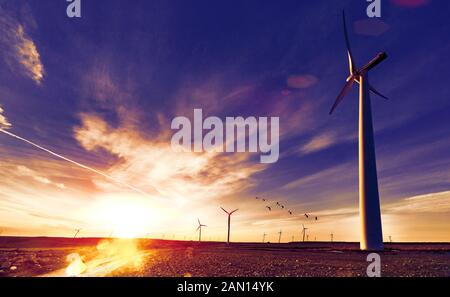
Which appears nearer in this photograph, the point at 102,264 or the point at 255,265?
the point at 255,265

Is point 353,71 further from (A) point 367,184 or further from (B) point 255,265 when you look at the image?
(B) point 255,265

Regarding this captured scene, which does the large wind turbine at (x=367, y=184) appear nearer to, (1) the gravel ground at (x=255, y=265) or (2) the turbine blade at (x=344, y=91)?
(1) the gravel ground at (x=255, y=265)

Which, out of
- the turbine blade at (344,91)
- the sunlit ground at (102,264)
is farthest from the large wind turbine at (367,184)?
the sunlit ground at (102,264)

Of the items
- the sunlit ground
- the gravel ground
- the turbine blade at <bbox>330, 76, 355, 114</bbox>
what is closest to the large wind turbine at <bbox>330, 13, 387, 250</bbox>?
the gravel ground

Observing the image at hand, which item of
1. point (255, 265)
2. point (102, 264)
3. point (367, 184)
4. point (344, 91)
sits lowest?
point (102, 264)

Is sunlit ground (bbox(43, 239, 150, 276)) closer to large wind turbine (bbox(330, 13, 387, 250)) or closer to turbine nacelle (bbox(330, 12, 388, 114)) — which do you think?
large wind turbine (bbox(330, 13, 387, 250))

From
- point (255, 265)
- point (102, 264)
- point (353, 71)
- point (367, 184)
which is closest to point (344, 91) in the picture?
point (353, 71)

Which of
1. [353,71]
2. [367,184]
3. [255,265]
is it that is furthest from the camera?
[353,71]

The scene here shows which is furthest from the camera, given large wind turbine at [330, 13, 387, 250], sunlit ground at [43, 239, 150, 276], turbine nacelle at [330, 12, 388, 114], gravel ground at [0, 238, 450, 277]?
turbine nacelle at [330, 12, 388, 114]

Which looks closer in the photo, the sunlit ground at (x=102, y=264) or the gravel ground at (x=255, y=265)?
the gravel ground at (x=255, y=265)

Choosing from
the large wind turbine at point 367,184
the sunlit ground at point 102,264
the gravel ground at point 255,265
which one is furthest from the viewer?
the large wind turbine at point 367,184
